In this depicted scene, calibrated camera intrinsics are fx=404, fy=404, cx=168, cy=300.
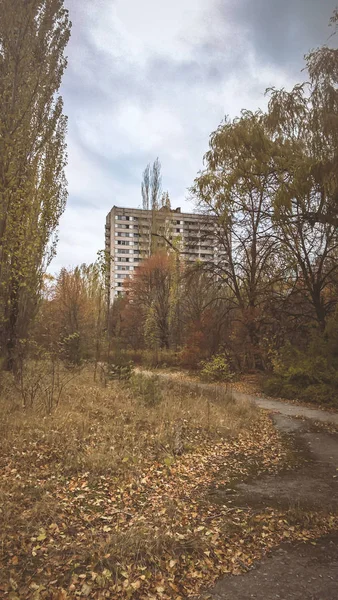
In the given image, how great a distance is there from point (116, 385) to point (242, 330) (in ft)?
26.2

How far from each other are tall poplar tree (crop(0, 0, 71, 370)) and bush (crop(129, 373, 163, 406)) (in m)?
3.37

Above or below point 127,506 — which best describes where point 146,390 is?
above

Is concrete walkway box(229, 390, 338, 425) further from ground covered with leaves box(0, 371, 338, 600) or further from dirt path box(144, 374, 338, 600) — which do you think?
ground covered with leaves box(0, 371, 338, 600)

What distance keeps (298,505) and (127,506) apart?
2.25m

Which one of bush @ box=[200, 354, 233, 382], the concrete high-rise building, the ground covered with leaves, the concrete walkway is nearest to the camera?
the ground covered with leaves

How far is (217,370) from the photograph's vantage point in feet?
63.6

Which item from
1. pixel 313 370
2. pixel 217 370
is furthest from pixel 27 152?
pixel 217 370

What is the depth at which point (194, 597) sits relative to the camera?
340 centimetres

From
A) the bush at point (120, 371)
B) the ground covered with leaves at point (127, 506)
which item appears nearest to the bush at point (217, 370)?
the bush at point (120, 371)

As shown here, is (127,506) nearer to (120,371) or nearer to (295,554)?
(295,554)

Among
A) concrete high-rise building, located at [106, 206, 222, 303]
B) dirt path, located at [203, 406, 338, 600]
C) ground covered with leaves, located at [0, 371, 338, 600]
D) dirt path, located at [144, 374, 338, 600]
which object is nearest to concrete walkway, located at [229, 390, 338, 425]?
dirt path, located at [144, 374, 338, 600]

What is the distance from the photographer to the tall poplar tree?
30.6ft

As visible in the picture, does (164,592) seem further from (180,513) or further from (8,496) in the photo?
(8,496)

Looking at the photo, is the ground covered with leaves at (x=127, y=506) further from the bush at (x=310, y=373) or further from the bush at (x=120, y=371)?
the bush at (x=310, y=373)
